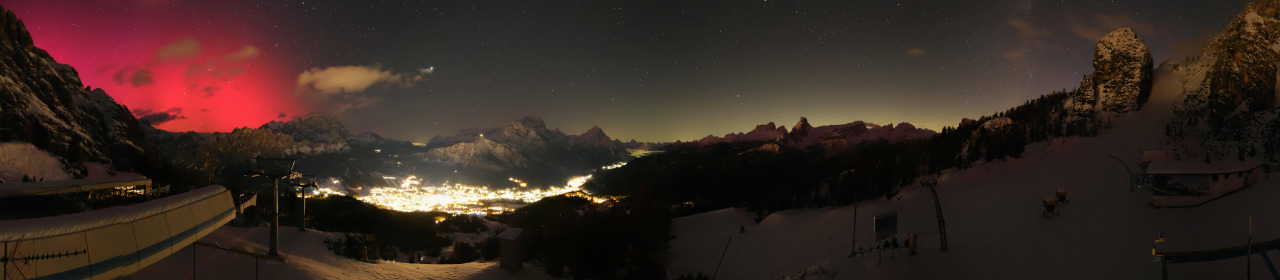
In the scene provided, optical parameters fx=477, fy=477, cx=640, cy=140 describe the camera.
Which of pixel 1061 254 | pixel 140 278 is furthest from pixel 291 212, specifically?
pixel 1061 254

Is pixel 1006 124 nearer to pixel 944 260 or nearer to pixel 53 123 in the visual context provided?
pixel 944 260

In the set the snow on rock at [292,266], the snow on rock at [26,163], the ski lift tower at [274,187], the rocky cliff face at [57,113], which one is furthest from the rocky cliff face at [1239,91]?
the rocky cliff face at [57,113]

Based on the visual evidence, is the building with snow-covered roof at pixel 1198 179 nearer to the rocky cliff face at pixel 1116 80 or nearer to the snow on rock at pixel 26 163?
the rocky cliff face at pixel 1116 80

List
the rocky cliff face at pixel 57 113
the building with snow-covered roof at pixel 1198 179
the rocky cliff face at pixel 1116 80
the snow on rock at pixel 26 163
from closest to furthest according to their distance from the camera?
the building with snow-covered roof at pixel 1198 179 < the snow on rock at pixel 26 163 < the rocky cliff face at pixel 57 113 < the rocky cliff face at pixel 1116 80

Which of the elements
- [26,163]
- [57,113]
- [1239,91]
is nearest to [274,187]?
[26,163]

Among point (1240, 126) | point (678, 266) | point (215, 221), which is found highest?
point (1240, 126)

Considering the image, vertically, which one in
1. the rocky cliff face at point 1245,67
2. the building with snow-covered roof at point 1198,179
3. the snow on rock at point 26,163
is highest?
the rocky cliff face at point 1245,67
